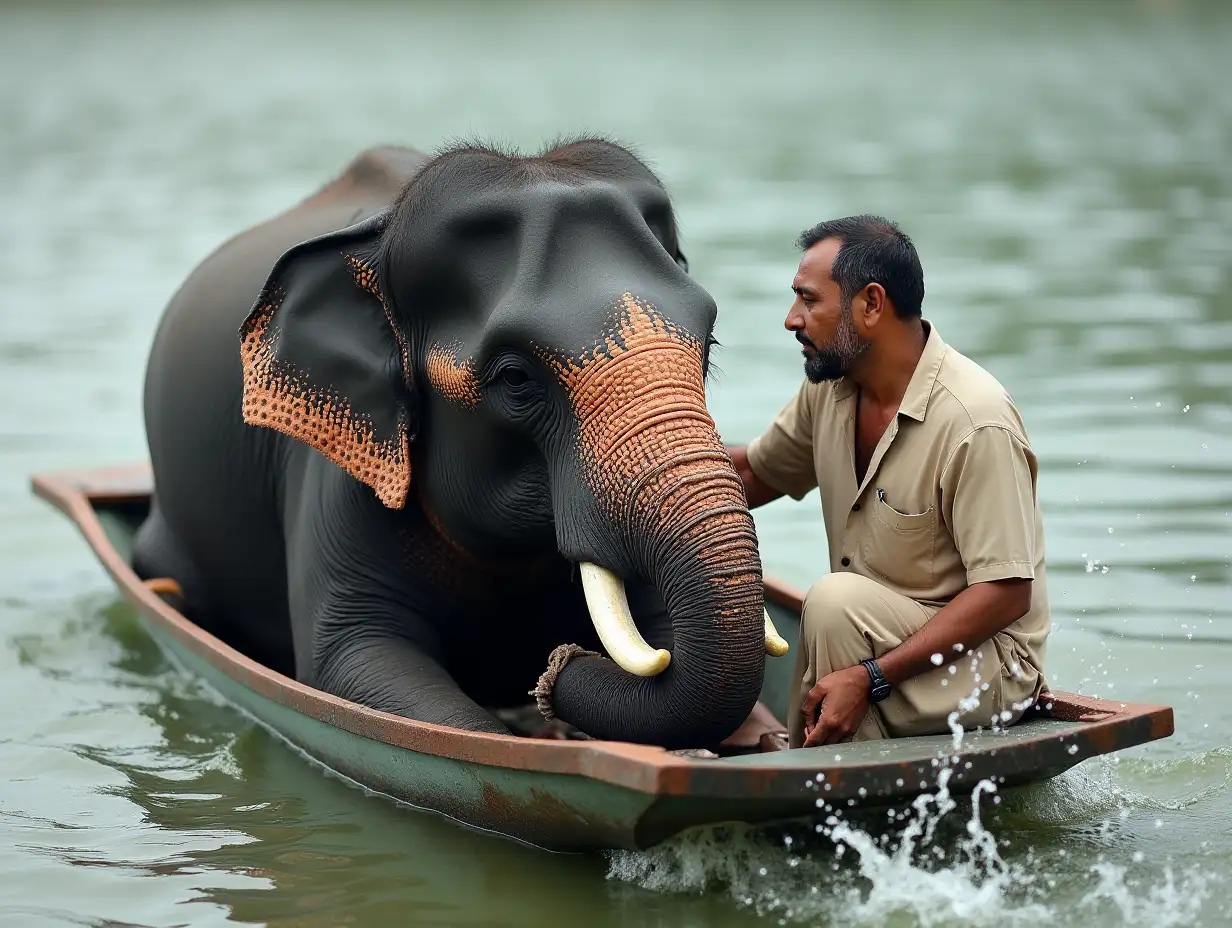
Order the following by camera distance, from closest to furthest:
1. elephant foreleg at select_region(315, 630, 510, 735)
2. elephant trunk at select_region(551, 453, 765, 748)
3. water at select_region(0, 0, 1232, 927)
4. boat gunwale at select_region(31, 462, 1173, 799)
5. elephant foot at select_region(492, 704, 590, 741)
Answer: boat gunwale at select_region(31, 462, 1173, 799), elephant trunk at select_region(551, 453, 765, 748), water at select_region(0, 0, 1232, 927), elephant foreleg at select_region(315, 630, 510, 735), elephant foot at select_region(492, 704, 590, 741)

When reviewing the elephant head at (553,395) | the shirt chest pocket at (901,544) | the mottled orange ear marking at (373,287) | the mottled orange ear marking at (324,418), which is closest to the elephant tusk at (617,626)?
the elephant head at (553,395)

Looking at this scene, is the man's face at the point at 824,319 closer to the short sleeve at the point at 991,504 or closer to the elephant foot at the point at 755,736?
the short sleeve at the point at 991,504

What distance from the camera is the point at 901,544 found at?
4918 millimetres

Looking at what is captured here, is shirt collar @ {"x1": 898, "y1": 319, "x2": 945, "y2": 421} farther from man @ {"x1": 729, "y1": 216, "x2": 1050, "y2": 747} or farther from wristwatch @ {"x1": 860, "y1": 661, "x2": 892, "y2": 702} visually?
wristwatch @ {"x1": 860, "y1": 661, "x2": 892, "y2": 702}

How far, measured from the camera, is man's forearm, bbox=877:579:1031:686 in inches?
185

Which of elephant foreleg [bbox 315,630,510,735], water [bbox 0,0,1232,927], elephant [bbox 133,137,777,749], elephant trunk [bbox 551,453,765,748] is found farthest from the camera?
elephant foreleg [bbox 315,630,510,735]

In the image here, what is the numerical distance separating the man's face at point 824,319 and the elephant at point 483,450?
9.7 inches

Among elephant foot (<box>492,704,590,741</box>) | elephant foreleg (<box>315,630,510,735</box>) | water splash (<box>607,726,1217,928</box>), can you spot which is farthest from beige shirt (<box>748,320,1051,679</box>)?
elephant foreleg (<box>315,630,510,735</box>)

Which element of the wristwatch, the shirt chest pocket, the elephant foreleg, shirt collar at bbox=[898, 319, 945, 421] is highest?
shirt collar at bbox=[898, 319, 945, 421]

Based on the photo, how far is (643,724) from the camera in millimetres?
4641

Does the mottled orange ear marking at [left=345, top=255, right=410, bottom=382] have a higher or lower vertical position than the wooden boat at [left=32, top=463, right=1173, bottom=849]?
higher

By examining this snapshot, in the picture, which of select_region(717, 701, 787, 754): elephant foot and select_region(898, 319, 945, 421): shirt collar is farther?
select_region(717, 701, 787, 754): elephant foot

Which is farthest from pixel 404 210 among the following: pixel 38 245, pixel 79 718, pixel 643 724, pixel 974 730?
pixel 38 245

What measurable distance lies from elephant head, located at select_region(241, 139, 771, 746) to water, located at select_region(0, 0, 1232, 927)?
1.60 ft
